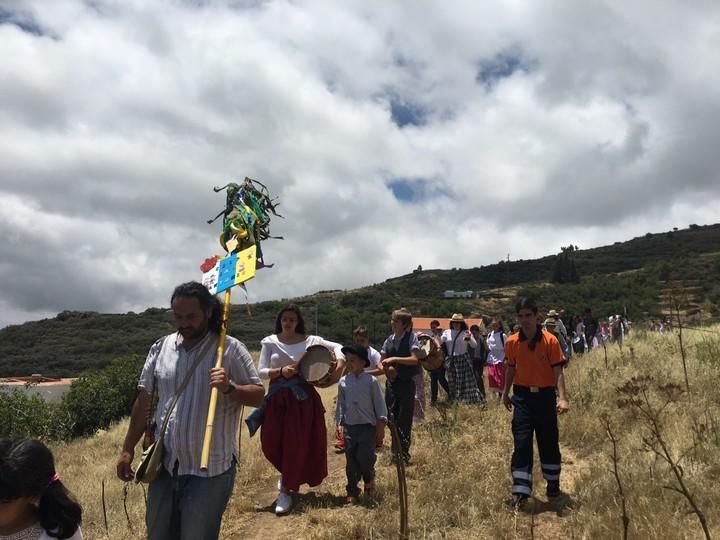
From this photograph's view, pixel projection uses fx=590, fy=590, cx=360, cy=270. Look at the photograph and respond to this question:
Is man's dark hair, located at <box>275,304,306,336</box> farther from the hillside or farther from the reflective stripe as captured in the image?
the hillside

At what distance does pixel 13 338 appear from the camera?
5784 cm

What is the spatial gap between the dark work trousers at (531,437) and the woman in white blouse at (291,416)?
5.30ft

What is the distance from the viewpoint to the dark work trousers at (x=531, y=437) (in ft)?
15.4

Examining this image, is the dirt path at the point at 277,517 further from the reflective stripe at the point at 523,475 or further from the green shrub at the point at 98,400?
the green shrub at the point at 98,400

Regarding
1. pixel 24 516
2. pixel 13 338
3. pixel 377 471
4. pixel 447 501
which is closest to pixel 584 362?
pixel 377 471

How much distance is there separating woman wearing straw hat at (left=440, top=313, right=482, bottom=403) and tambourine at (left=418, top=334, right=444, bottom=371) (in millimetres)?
3390

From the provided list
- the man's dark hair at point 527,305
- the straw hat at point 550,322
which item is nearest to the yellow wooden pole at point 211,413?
the man's dark hair at point 527,305

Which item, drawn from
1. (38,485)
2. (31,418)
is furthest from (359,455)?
(31,418)

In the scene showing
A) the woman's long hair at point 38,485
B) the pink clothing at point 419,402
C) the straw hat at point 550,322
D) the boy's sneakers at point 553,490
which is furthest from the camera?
the straw hat at point 550,322

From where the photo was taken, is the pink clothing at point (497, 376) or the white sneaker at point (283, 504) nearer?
the white sneaker at point (283, 504)

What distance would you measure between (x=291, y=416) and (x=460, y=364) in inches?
208

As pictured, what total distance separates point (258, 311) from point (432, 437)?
52.6 m

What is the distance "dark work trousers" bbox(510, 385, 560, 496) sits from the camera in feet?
15.4

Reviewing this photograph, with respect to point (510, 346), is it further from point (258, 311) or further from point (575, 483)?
point (258, 311)
